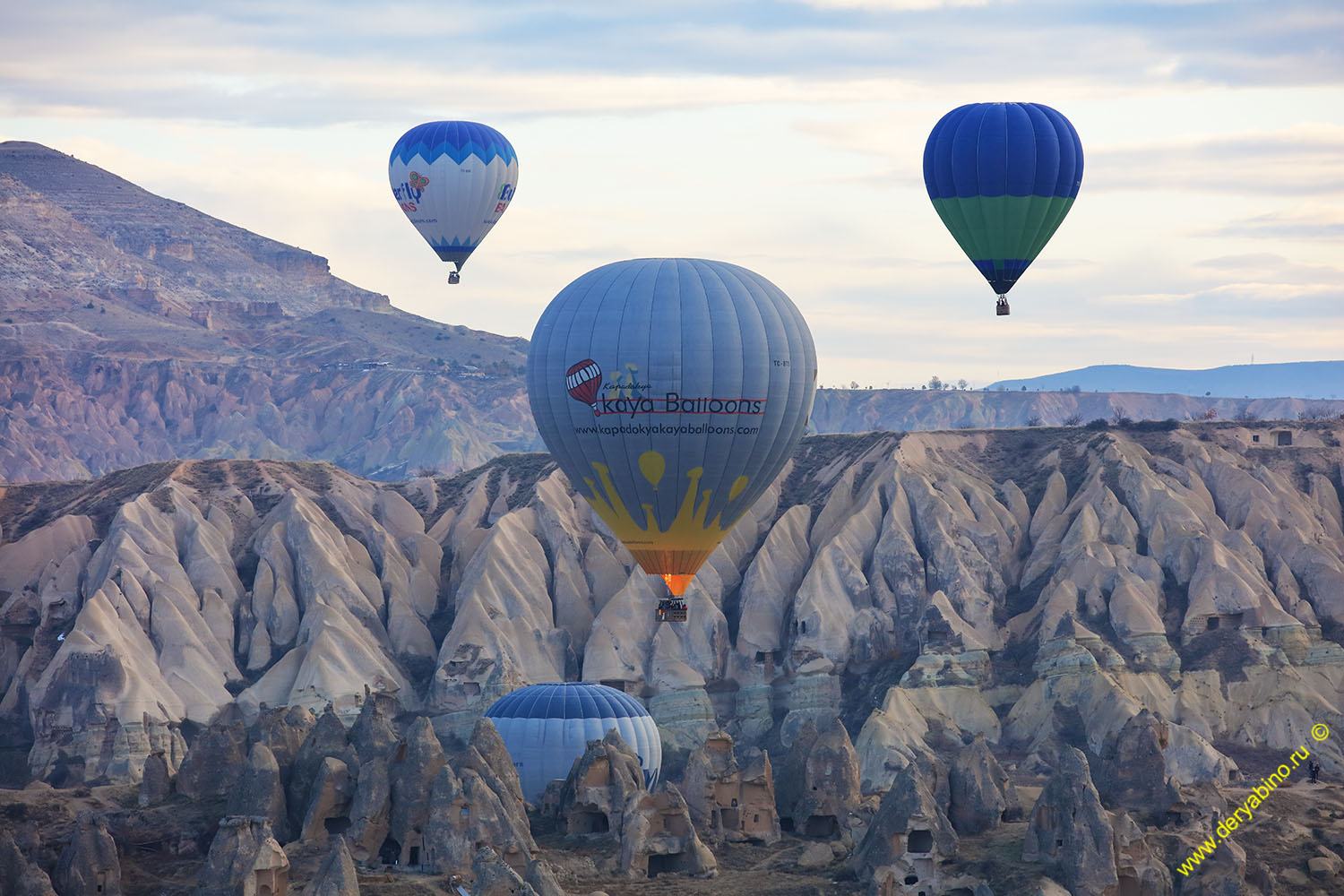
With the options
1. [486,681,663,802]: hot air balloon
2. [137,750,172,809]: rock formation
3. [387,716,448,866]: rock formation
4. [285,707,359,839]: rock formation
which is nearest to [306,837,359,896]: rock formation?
[387,716,448,866]: rock formation

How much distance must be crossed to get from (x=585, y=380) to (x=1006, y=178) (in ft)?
55.7

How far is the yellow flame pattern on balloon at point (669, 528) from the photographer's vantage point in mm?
71250

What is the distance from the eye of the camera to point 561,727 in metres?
79.6

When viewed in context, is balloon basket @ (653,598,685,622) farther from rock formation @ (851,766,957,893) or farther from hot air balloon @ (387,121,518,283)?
hot air balloon @ (387,121,518,283)

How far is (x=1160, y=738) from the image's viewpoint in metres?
76.4

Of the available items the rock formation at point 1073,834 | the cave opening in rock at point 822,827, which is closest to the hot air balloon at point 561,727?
the cave opening in rock at point 822,827

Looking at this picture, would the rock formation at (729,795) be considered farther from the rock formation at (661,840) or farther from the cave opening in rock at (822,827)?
the rock formation at (661,840)

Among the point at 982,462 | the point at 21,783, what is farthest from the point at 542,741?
the point at 982,462

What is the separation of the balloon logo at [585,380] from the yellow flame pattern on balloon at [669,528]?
7.77 feet

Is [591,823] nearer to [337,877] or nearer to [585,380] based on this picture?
[585,380]

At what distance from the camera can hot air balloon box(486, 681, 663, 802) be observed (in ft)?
258

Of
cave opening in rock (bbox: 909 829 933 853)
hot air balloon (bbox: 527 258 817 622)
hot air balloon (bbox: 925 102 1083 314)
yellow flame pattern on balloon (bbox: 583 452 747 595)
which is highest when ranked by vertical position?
hot air balloon (bbox: 925 102 1083 314)

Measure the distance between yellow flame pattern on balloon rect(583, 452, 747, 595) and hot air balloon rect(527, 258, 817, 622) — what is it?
4 centimetres

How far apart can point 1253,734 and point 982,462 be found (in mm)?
26839
